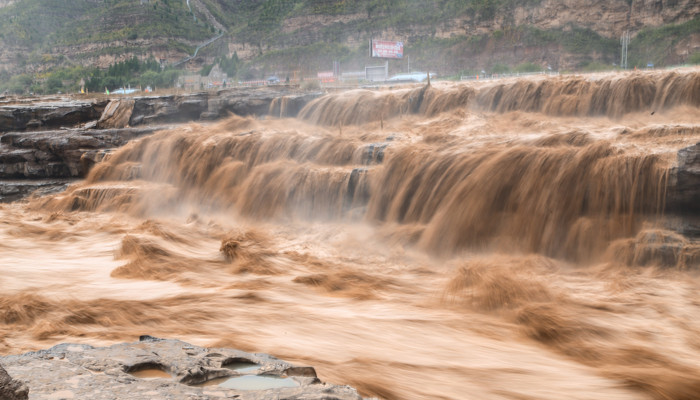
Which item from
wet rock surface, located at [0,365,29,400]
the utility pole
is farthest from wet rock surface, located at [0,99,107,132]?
the utility pole

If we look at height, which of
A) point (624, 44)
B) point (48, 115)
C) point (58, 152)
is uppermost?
point (624, 44)

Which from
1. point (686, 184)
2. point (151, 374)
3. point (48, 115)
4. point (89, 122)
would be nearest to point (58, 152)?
point (89, 122)

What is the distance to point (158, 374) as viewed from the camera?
2.63 m

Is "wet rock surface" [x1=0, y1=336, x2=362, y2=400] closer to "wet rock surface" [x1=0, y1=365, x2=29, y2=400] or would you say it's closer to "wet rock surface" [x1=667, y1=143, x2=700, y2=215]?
"wet rock surface" [x1=0, y1=365, x2=29, y2=400]

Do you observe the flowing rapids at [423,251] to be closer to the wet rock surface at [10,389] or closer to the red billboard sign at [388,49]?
the wet rock surface at [10,389]

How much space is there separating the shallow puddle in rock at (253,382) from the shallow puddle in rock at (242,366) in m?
0.11

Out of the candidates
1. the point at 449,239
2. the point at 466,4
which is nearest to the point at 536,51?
the point at 466,4

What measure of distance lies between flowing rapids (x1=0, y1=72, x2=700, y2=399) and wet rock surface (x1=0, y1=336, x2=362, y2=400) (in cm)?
57

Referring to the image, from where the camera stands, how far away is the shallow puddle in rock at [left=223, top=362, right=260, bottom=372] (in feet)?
9.06

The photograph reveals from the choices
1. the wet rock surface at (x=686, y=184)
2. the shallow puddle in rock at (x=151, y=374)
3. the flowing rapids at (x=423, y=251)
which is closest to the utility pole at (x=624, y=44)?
the flowing rapids at (x=423, y=251)

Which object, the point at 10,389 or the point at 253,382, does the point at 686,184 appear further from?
the point at 10,389

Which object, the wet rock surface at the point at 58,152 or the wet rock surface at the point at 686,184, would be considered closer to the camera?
the wet rock surface at the point at 686,184

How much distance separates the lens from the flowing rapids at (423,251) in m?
3.70

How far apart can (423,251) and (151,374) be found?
15.0 feet
